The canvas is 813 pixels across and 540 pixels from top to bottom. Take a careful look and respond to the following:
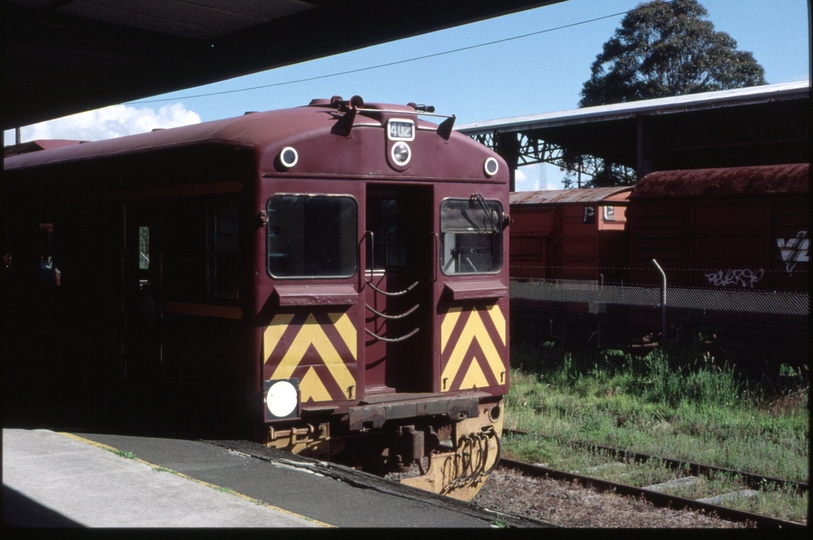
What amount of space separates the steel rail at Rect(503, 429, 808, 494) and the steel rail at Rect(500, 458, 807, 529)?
2.88 ft

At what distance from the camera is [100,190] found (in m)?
8.49

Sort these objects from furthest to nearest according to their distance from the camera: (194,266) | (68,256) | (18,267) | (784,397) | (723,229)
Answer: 1. (723,229)
2. (784,397)
3. (18,267)
4. (68,256)
5. (194,266)

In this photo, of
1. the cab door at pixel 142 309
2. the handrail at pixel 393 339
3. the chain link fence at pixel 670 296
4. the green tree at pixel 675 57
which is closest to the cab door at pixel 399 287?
the handrail at pixel 393 339

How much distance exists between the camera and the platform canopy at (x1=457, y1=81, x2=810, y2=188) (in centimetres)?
2045

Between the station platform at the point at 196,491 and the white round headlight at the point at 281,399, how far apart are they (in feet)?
1.08

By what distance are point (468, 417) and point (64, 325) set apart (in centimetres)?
463

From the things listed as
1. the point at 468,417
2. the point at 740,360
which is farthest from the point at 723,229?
the point at 468,417

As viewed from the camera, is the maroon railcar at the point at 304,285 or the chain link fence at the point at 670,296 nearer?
the maroon railcar at the point at 304,285

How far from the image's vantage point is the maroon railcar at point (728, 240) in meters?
14.1

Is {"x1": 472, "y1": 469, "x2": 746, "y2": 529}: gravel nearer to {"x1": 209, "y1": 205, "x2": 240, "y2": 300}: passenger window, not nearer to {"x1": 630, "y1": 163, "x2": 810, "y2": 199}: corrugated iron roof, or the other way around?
{"x1": 209, "y1": 205, "x2": 240, "y2": 300}: passenger window

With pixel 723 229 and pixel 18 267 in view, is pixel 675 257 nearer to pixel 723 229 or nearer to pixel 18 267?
pixel 723 229

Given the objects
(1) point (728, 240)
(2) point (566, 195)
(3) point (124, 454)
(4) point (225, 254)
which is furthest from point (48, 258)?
(2) point (566, 195)

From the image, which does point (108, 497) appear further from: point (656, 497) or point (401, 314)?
point (656, 497)

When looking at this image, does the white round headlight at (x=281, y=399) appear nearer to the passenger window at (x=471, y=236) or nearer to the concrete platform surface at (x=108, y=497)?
the concrete platform surface at (x=108, y=497)
